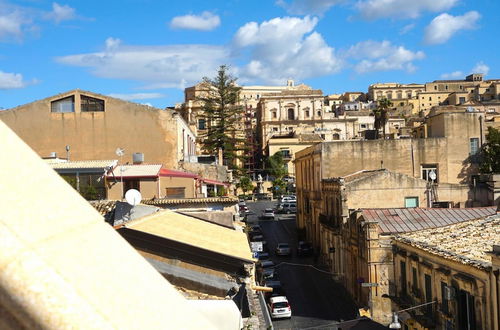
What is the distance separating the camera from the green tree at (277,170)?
81.6 metres

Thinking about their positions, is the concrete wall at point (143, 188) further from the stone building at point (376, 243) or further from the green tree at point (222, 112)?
the green tree at point (222, 112)

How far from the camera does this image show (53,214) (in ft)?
4.75

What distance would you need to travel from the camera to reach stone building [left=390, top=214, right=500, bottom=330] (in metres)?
15.5

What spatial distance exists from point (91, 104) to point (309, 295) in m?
16.1

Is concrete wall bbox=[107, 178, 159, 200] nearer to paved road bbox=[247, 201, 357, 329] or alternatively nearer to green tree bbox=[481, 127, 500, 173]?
paved road bbox=[247, 201, 357, 329]

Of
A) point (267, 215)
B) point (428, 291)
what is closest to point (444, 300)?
point (428, 291)

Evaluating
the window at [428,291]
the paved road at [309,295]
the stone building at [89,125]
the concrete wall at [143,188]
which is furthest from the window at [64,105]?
the window at [428,291]

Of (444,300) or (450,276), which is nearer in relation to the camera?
(450,276)

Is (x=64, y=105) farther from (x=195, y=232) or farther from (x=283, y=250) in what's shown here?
(x=283, y=250)

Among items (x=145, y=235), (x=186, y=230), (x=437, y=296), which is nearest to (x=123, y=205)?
(x=186, y=230)

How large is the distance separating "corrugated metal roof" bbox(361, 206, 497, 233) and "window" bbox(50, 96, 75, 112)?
16.0m

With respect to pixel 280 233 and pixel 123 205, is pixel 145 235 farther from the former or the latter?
pixel 280 233

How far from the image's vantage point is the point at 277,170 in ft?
276

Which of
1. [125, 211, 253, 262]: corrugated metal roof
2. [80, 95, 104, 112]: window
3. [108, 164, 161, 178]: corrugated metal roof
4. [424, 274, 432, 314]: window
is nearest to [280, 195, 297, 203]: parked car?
[80, 95, 104, 112]: window
